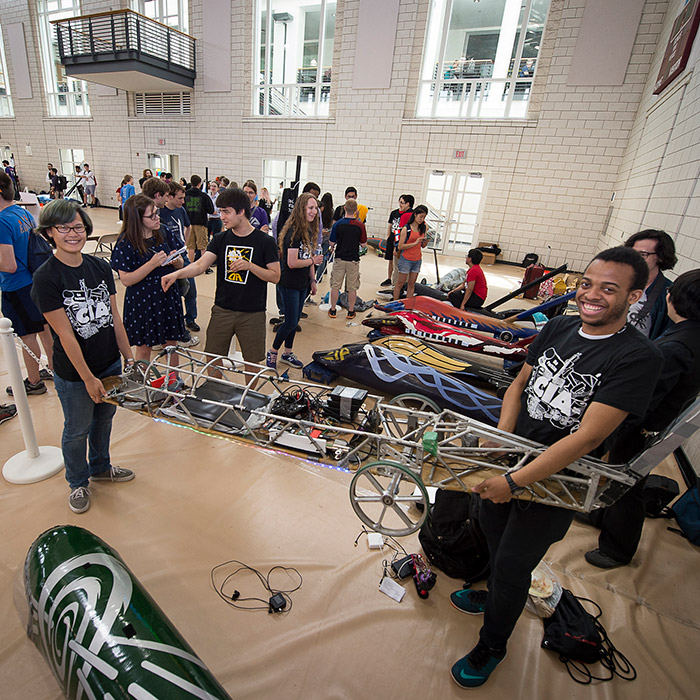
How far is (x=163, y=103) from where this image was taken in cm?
1574

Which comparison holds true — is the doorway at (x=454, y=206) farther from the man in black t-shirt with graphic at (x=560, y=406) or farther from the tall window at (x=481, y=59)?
the man in black t-shirt with graphic at (x=560, y=406)

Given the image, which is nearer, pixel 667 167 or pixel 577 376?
pixel 577 376

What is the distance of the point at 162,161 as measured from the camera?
55.2 feet

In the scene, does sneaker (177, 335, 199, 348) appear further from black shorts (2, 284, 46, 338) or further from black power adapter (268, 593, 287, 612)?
black power adapter (268, 593, 287, 612)

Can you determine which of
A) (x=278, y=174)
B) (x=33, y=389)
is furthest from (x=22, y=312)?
(x=278, y=174)

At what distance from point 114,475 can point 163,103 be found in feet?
58.1

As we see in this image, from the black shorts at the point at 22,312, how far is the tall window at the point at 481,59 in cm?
1195

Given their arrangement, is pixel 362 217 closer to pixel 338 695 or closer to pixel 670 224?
pixel 670 224

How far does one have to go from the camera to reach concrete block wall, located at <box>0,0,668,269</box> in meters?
10.1

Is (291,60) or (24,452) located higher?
(291,60)

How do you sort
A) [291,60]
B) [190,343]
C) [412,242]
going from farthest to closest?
[291,60] → [412,242] → [190,343]

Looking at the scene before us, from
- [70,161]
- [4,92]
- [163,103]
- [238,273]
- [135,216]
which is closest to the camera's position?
[135,216]

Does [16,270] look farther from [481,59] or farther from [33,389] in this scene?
[481,59]

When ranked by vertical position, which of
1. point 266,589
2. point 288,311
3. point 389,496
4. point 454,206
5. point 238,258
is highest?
point 454,206
